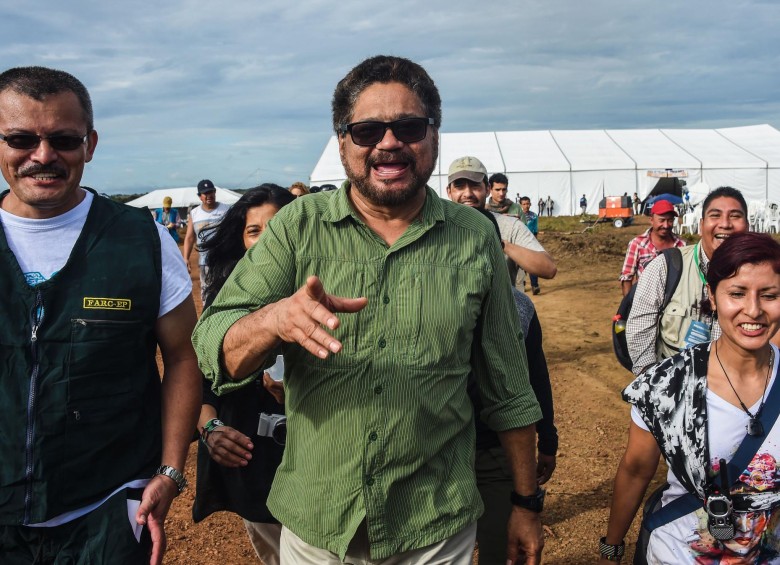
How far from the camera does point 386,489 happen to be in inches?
81.7

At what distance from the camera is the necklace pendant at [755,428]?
96.2 inches

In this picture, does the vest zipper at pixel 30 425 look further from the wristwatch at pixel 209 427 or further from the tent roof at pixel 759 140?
the tent roof at pixel 759 140

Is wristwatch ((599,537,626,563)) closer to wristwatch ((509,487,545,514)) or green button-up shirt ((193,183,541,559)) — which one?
wristwatch ((509,487,545,514))

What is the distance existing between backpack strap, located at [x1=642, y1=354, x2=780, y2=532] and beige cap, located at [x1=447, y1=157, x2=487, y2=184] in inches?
103

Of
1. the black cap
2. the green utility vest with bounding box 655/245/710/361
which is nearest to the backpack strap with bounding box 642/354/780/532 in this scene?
the green utility vest with bounding box 655/245/710/361

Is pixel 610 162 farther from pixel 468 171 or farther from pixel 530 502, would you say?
pixel 530 502

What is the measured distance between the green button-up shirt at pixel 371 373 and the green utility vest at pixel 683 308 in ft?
7.16

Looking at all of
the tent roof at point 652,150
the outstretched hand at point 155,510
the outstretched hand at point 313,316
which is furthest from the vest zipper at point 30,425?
the tent roof at point 652,150

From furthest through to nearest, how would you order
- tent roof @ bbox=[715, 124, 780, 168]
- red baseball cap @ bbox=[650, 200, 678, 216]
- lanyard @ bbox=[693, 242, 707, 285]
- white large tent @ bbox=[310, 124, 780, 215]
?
1. tent roof @ bbox=[715, 124, 780, 168]
2. white large tent @ bbox=[310, 124, 780, 215]
3. red baseball cap @ bbox=[650, 200, 678, 216]
4. lanyard @ bbox=[693, 242, 707, 285]

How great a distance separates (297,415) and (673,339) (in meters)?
2.62

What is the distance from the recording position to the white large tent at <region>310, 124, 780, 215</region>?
131 ft

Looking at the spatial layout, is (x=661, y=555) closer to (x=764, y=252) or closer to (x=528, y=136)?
(x=764, y=252)

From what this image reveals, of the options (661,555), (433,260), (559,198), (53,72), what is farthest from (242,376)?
(559,198)

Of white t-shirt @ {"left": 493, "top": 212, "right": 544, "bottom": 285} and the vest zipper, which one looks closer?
the vest zipper
